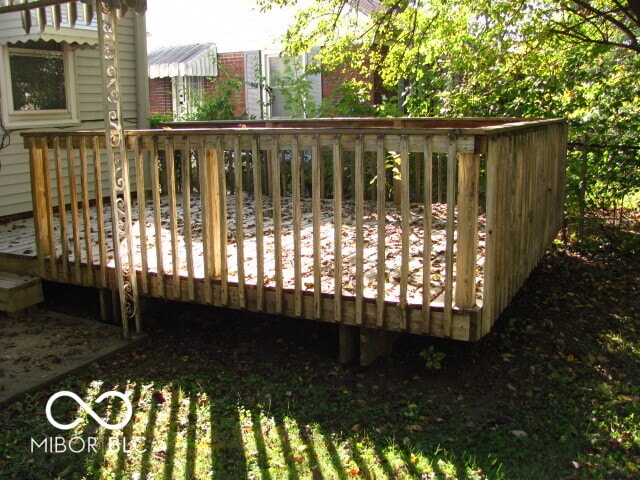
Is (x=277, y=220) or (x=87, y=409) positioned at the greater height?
(x=277, y=220)

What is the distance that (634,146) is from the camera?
8406 millimetres

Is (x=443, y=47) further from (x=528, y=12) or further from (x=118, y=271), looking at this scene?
(x=118, y=271)

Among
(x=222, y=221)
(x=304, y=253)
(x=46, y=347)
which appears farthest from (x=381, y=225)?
(x=46, y=347)

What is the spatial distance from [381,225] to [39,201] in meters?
3.25

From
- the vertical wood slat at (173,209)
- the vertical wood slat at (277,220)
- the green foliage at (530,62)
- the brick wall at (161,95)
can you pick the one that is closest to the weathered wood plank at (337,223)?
the vertical wood slat at (277,220)

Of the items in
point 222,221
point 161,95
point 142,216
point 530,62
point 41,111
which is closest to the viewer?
point 222,221

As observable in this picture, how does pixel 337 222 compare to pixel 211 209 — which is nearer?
pixel 337 222

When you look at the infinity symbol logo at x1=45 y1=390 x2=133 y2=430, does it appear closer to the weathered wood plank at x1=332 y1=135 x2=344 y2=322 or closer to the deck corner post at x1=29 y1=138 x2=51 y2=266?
the weathered wood plank at x1=332 y1=135 x2=344 y2=322

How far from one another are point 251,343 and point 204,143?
161cm

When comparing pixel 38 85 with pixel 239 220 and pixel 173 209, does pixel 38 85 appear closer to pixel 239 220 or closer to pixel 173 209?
Result: pixel 173 209

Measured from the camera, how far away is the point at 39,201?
604cm

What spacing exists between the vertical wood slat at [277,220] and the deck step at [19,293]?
7.85 feet

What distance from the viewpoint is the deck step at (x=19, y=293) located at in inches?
230

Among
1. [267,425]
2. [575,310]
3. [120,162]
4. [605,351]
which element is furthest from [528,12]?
[267,425]
